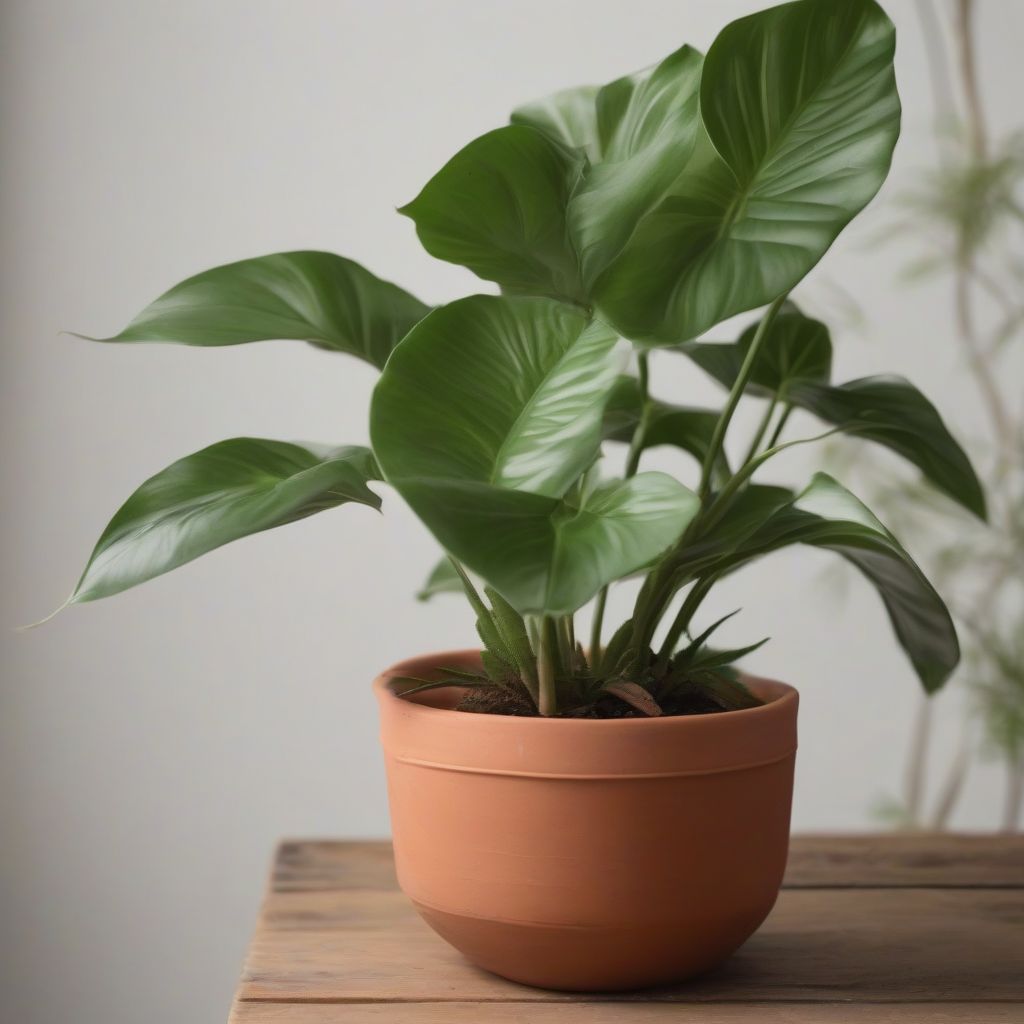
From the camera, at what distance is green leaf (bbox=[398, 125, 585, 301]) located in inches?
24.7

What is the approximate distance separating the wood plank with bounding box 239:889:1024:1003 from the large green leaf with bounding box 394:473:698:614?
0.30 metres

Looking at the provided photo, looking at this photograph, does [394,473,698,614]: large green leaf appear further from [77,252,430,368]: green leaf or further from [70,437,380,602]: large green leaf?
[77,252,430,368]: green leaf

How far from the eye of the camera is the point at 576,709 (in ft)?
2.26

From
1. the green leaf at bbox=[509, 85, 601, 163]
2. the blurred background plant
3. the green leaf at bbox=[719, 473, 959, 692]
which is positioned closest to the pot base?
the green leaf at bbox=[719, 473, 959, 692]

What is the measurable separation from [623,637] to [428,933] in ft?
0.85

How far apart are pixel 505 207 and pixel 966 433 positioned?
150 cm

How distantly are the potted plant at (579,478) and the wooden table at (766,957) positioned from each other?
0.03m

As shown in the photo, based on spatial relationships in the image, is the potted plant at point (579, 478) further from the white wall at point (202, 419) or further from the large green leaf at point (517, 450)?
the white wall at point (202, 419)

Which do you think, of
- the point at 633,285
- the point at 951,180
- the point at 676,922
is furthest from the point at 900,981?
the point at 951,180

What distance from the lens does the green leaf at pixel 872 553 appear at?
664 mm

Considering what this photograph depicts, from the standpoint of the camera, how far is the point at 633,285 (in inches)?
25.1

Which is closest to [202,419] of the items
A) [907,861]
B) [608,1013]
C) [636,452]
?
[636,452]

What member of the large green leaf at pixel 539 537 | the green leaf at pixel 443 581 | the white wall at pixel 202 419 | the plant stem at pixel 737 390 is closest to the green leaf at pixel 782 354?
the plant stem at pixel 737 390

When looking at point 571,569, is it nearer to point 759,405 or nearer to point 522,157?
point 522,157
